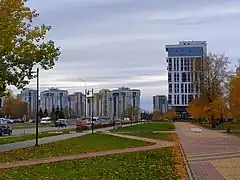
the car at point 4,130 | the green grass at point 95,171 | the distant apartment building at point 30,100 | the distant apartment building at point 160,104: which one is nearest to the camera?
the green grass at point 95,171

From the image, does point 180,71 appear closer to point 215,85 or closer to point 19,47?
point 215,85

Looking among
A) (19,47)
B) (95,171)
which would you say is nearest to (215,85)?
(19,47)

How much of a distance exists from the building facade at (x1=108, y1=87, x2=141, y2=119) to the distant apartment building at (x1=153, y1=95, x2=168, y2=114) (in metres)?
10.8

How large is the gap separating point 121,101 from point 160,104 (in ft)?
102

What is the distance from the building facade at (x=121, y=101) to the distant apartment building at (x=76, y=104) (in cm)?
1237

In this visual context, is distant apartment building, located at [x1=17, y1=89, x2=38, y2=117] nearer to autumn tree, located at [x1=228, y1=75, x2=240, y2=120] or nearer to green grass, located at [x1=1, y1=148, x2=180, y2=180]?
autumn tree, located at [x1=228, y1=75, x2=240, y2=120]

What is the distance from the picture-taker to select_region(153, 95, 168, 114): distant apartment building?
603 ft

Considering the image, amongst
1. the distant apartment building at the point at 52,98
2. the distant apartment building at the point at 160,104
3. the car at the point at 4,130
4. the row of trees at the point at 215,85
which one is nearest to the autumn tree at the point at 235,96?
the row of trees at the point at 215,85

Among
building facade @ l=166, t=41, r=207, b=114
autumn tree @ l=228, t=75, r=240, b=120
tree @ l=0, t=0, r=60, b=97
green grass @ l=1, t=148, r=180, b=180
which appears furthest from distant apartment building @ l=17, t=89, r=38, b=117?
green grass @ l=1, t=148, r=180, b=180

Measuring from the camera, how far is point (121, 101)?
160 metres

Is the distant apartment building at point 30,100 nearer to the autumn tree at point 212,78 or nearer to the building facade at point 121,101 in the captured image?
the building facade at point 121,101

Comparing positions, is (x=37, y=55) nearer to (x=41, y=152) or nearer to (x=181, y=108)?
(x=41, y=152)

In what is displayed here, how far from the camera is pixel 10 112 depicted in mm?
132250

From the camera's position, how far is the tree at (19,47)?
22234 millimetres
